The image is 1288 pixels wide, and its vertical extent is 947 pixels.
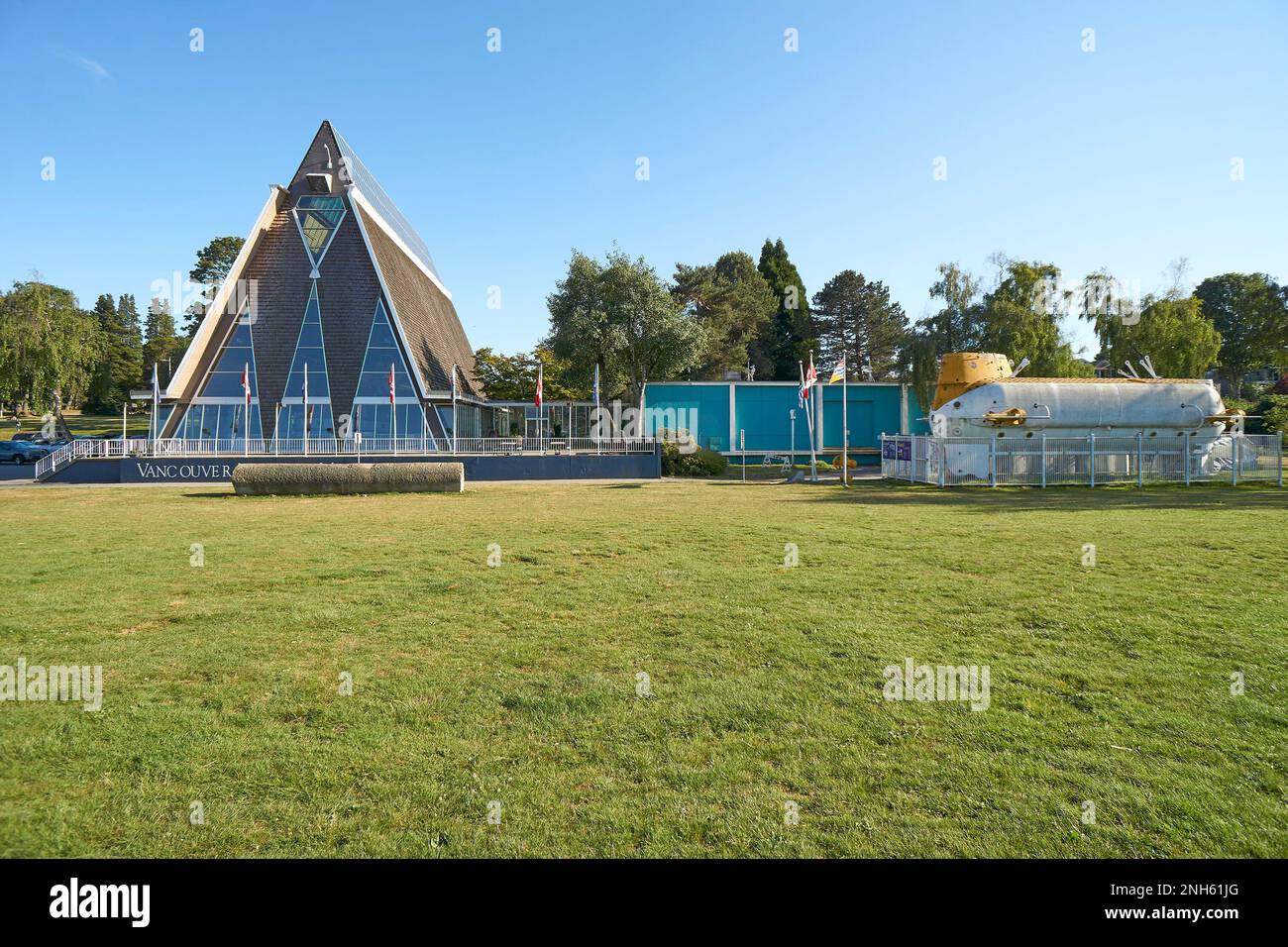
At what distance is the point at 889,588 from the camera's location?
9047 millimetres

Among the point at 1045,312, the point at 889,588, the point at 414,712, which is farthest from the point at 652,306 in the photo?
the point at 414,712

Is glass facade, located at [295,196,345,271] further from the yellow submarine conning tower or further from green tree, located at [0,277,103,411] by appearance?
the yellow submarine conning tower

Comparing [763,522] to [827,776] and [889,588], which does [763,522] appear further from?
[827,776]

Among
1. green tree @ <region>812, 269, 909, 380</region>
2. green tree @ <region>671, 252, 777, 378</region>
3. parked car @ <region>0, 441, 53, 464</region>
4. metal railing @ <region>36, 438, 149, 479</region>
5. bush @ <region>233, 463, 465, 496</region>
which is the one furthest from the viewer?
green tree @ <region>812, 269, 909, 380</region>

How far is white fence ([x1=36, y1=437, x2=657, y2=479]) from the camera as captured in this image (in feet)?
110

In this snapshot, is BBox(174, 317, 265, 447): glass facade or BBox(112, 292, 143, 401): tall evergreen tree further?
BBox(112, 292, 143, 401): tall evergreen tree

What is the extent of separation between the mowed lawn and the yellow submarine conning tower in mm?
21101

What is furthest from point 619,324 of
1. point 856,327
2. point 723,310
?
point 856,327

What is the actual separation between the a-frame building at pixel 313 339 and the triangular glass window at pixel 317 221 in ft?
0.21

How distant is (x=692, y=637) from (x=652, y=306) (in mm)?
39051
